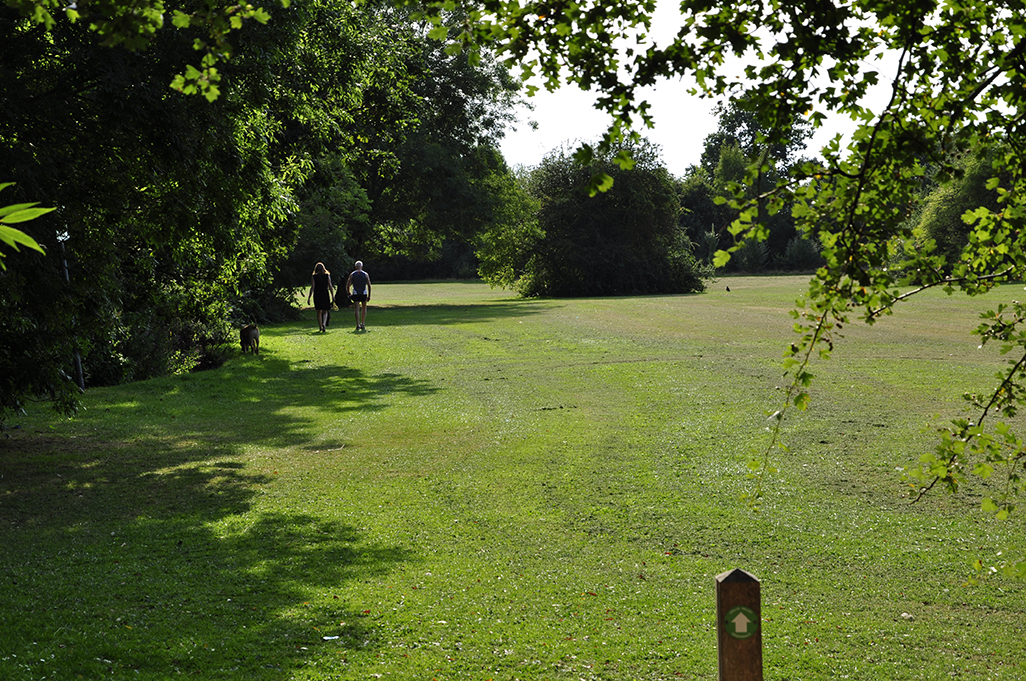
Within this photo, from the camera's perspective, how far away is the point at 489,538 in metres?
7.41

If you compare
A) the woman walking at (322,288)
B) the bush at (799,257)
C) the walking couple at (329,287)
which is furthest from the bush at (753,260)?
the woman walking at (322,288)

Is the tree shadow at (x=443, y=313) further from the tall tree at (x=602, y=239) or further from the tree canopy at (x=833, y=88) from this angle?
the tree canopy at (x=833, y=88)

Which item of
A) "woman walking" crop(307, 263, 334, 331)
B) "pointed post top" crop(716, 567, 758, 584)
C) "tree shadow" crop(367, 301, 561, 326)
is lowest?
"tree shadow" crop(367, 301, 561, 326)

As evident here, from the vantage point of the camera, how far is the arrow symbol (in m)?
3.34

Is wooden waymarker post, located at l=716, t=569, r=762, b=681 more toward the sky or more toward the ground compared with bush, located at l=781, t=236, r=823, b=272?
more toward the ground

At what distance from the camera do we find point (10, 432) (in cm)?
1204

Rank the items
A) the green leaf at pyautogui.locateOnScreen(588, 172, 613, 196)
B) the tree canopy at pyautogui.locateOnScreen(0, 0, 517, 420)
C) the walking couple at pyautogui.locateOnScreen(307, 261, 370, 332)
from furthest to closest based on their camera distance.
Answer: the walking couple at pyautogui.locateOnScreen(307, 261, 370, 332), the tree canopy at pyautogui.locateOnScreen(0, 0, 517, 420), the green leaf at pyautogui.locateOnScreen(588, 172, 613, 196)

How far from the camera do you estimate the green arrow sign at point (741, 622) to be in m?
3.34

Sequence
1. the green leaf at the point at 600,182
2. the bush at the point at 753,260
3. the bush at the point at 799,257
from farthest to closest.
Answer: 1. the bush at the point at 799,257
2. the bush at the point at 753,260
3. the green leaf at the point at 600,182

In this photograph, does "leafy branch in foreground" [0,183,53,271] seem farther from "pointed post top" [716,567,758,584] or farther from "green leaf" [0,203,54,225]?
"pointed post top" [716,567,758,584]

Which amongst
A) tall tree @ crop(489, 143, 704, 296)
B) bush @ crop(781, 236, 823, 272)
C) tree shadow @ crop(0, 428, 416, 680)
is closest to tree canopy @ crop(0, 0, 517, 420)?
tree shadow @ crop(0, 428, 416, 680)

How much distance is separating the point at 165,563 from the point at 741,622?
4872 mm

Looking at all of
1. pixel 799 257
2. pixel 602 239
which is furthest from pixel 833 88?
pixel 799 257

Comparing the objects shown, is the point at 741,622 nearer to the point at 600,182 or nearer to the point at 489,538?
the point at 600,182
